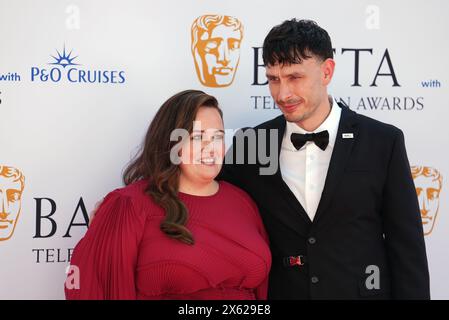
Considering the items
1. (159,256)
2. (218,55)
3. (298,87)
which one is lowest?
(159,256)

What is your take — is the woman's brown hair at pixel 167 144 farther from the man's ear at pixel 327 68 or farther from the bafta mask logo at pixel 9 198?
the bafta mask logo at pixel 9 198

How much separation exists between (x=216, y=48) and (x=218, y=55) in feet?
0.11

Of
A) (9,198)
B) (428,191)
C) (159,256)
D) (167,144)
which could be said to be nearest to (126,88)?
(167,144)

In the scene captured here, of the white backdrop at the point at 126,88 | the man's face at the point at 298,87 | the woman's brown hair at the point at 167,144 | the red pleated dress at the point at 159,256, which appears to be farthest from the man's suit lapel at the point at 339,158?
the white backdrop at the point at 126,88

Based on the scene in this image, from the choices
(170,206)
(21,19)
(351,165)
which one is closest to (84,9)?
(21,19)

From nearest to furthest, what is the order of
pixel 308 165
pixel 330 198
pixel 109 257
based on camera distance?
pixel 109 257
pixel 330 198
pixel 308 165

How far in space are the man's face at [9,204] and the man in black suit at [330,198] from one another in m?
1.13

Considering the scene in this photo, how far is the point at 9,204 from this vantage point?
8.20 feet

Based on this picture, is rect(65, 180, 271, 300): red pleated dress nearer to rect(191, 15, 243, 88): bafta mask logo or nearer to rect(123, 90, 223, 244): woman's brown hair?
rect(123, 90, 223, 244): woman's brown hair

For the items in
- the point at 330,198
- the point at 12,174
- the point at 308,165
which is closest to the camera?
the point at 330,198

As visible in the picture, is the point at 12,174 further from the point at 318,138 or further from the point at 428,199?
the point at 428,199

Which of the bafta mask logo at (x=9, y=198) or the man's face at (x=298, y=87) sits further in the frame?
the bafta mask logo at (x=9, y=198)

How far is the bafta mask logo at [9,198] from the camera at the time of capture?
2488 millimetres
